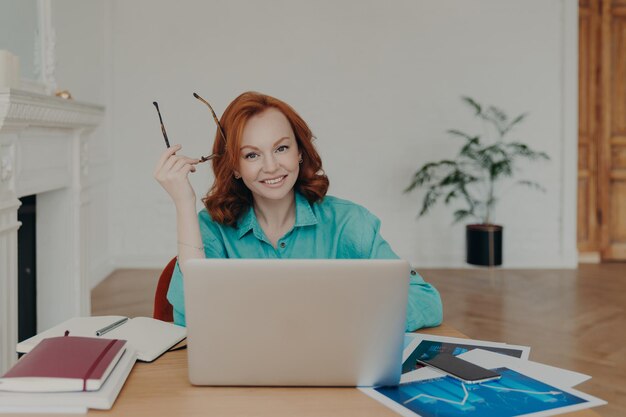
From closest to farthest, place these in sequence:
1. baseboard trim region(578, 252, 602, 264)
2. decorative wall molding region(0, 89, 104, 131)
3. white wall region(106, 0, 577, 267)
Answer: decorative wall molding region(0, 89, 104, 131) → white wall region(106, 0, 577, 267) → baseboard trim region(578, 252, 602, 264)

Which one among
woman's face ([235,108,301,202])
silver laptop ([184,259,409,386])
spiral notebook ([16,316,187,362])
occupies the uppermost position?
woman's face ([235,108,301,202])

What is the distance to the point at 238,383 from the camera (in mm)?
1122

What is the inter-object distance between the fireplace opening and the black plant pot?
3.42 m

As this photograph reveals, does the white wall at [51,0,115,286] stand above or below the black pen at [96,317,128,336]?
above

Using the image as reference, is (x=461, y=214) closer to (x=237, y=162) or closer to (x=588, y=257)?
(x=588, y=257)

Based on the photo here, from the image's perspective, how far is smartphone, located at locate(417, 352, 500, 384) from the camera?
3.85 ft

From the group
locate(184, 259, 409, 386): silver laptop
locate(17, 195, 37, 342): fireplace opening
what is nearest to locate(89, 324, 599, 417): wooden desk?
locate(184, 259, 409, 386): silver laptop

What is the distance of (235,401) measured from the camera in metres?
1.07

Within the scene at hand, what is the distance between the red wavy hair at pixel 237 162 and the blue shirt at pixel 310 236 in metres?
0.03

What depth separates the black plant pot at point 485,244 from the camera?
17.9 feet

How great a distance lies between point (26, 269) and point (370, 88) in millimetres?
3555

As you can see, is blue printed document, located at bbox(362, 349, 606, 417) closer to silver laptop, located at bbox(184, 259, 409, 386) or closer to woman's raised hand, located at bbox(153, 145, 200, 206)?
silver laptop, located at bbox(184, 259, 409, 386)

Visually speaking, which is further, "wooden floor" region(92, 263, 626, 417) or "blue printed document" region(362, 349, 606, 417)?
"wooden floor" region(92, 263, 626, 417)

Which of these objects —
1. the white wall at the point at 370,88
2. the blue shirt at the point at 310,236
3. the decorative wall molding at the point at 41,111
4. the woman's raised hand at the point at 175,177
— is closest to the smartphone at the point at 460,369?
the blue shirt at the point at 310,236
